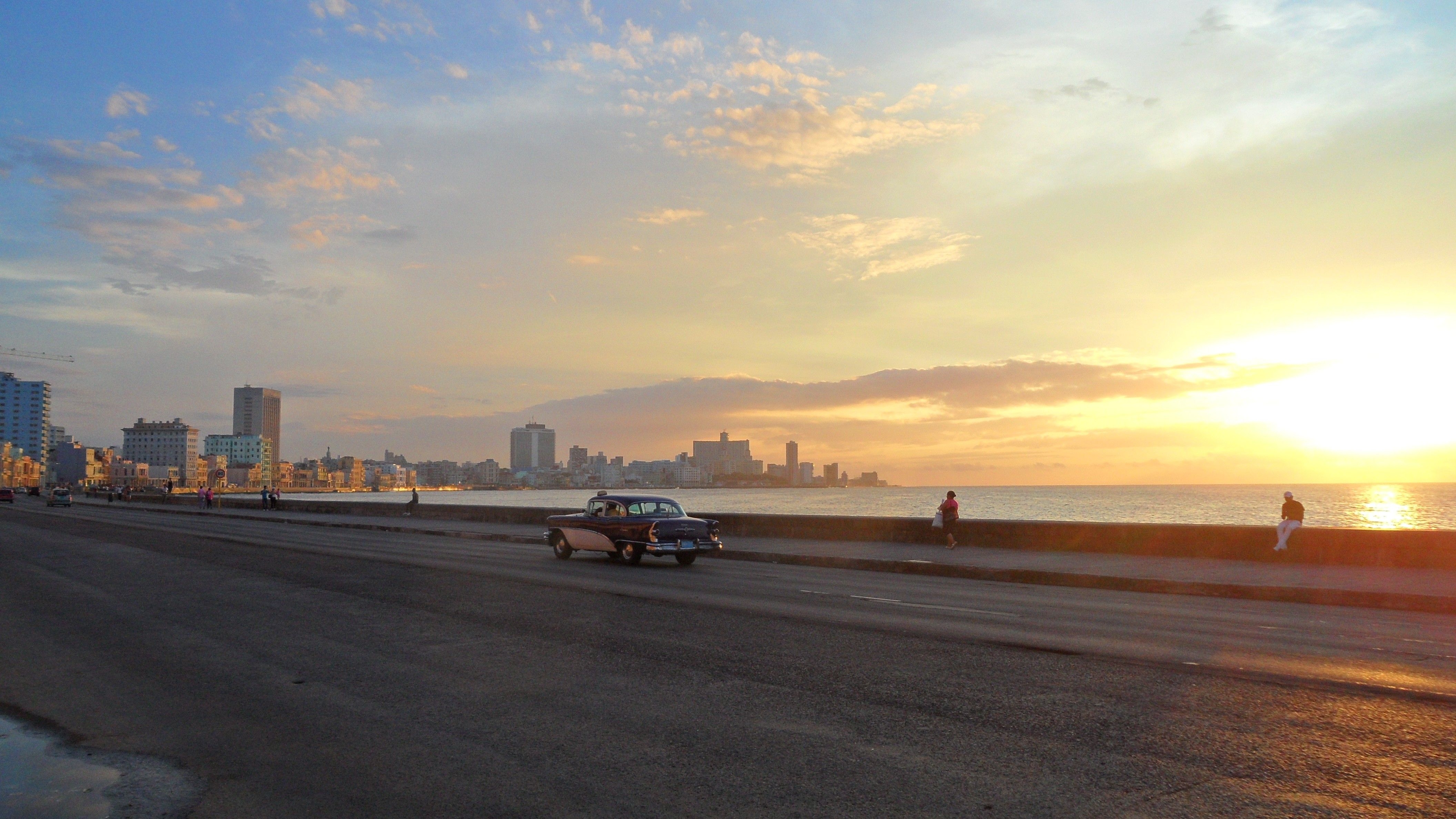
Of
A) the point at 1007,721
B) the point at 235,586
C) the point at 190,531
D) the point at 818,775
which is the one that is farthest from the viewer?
the point at 190,531

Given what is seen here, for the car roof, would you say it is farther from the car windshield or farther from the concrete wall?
the concrete wall

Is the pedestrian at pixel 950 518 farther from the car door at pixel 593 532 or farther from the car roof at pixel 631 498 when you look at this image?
the car door at pixel 593 532

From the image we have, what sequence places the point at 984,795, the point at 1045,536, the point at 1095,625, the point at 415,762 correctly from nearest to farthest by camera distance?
the point at 984,795 → the point at 415,762 → the point at 1095,625 → the point at 1045,536

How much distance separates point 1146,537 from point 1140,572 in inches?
200

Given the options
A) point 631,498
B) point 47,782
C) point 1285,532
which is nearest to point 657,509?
point 631,498

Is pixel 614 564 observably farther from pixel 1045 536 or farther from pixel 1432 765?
pixel 1432 765

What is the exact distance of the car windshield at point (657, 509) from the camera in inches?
918

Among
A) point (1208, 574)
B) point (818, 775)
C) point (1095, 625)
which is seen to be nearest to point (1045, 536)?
point (1208, 574)

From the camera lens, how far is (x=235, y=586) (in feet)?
56.3

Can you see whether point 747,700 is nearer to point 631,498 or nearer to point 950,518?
point 631,498

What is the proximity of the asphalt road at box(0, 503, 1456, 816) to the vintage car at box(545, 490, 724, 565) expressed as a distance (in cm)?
607

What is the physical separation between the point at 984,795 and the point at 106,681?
865 centimetres

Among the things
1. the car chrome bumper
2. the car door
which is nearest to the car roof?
the car door

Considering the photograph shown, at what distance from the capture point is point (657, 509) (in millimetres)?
23656
